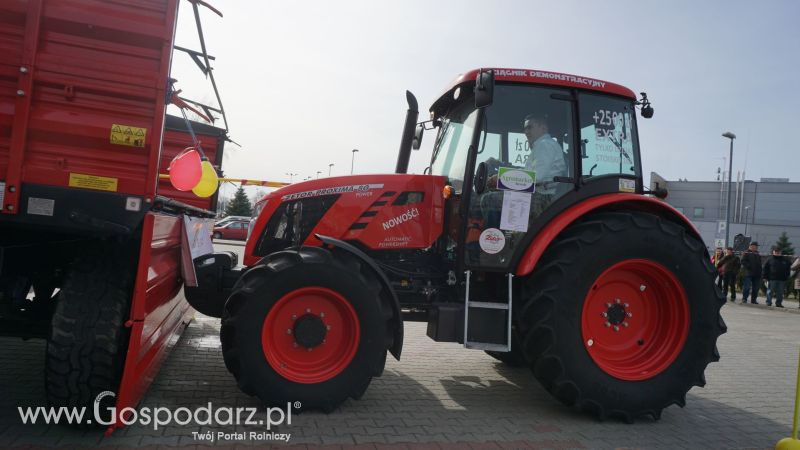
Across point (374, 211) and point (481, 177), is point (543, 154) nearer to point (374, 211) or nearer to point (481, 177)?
point (481, 177)

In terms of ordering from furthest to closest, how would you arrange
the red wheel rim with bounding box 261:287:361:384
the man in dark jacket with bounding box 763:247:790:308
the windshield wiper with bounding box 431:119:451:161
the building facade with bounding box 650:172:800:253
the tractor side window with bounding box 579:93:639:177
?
the building facade with bounding box 650:172:800:253 → the man in dark jacket with bounding box 763:247:790:308 → the windshield wiper with bounding box 431:119:451:161 → the tractor side window with bounding box 579:93:639:177 → the red wheel rim with bounding box 261:287:361:384

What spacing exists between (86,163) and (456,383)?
3.54 metres

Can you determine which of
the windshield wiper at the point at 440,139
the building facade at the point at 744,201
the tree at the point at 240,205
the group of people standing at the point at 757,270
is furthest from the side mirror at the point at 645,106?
the building facade at the point at 744,201

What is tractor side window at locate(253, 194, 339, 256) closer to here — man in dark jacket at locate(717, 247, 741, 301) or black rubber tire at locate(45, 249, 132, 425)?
black rubber tire at locate(45, 249, 132, 425)

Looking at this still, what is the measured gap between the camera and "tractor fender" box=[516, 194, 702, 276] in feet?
13.4

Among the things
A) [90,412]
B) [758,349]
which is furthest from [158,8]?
[758,349]

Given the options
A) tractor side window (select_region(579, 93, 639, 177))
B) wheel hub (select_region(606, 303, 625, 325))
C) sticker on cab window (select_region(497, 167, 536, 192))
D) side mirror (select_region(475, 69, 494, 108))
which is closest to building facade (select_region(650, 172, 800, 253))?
tractor side window (select_region(579, 93, 639, 177))

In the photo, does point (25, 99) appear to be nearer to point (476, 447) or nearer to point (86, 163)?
point (86, 163)

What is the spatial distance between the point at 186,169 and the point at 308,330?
213 centimetres

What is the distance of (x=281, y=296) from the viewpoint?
148 inches

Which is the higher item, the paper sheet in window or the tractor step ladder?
the paper sheet in window

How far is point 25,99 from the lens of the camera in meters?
2.97

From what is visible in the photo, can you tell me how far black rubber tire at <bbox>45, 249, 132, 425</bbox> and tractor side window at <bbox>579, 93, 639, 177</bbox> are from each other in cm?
372

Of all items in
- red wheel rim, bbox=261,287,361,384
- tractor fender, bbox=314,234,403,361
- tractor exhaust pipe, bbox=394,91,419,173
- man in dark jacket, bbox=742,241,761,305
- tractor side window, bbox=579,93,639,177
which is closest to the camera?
red wheel rim, bbox=261,287,361,384
